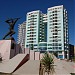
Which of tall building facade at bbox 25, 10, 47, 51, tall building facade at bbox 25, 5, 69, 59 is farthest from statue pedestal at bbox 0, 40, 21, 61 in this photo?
tall building facade at bbox 25, 10, 47, 51

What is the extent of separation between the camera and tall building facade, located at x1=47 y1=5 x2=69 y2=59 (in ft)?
286

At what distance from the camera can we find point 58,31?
296 feet

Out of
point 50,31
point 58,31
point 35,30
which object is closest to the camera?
point 58,31

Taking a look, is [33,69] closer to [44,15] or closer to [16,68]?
[16,68]

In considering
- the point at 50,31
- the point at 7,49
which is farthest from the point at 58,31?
the point at 7,49

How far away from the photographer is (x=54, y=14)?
9350 centimetres

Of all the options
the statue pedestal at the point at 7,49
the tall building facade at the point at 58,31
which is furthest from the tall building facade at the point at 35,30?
the statue pedestal at the point at 7,49

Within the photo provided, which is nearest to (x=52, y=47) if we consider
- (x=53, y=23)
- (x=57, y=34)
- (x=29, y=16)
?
(x=57, y=34)

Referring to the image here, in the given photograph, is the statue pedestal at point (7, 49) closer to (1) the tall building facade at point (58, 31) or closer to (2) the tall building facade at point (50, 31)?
(2) the tall building facade at point (50, 31)

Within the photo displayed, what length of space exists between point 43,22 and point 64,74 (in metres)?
77.3

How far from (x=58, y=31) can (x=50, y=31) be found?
16.5ft

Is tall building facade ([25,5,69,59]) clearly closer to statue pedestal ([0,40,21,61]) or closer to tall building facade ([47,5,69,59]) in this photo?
tall building facade ([47,5,69,59])

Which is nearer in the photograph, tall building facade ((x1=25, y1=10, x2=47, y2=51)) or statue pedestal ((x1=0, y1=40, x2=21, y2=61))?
statue pedestal ((x1=0, y1=40, x2=21, y2=61))

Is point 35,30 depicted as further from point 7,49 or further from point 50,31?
point 7,49
